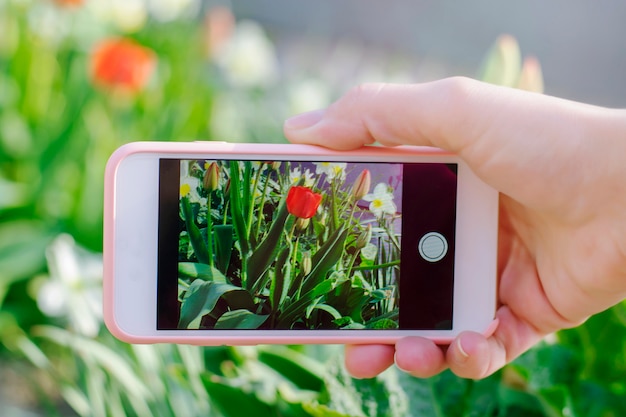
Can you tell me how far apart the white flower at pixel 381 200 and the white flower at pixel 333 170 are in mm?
45

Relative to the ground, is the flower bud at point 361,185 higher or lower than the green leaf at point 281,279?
higher

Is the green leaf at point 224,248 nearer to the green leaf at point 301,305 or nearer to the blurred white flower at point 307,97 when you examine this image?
the green leaf at point 301,305

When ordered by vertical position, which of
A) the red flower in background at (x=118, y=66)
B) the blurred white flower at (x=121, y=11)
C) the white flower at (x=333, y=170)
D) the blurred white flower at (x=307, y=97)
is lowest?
the white flower at (x=333, y=170)

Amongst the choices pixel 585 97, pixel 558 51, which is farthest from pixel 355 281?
pixel 558 51

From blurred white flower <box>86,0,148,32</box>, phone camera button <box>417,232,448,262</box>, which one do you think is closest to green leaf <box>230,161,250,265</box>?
phone camera button <box>417,232,448,262</box>

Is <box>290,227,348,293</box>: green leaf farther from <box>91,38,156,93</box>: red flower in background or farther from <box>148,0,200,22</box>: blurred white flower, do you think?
<box>148,0,200,22</box>: blurred white flower

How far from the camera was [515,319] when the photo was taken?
1.07 metres

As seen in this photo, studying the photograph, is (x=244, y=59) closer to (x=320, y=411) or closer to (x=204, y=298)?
(x=204, y=298)

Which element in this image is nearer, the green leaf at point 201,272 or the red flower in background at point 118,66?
the green leaf at point 201,272

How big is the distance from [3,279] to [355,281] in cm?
100

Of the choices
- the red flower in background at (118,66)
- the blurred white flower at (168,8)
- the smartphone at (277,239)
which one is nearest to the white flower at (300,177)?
the smartphone at (277,239)

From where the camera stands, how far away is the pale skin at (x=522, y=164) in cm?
88

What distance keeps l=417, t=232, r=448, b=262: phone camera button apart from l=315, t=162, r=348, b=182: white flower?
138 millimetres

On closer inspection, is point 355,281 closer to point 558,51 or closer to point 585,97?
point 585,97
